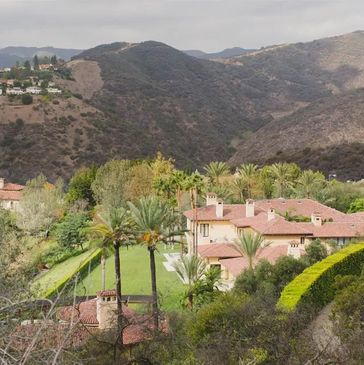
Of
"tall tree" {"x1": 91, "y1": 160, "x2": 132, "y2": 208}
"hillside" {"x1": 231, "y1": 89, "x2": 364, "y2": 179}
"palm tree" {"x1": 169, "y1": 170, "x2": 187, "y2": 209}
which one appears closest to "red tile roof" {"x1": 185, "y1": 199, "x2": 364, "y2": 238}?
"palm tree" {"x1": 169, "y1": 170, "x2": 187, "y2": 209}

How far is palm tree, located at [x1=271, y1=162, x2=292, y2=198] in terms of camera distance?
198ft

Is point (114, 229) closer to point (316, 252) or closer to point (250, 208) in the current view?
point (316, 252)

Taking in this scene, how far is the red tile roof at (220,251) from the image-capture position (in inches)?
1505

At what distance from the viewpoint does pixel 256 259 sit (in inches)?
1342

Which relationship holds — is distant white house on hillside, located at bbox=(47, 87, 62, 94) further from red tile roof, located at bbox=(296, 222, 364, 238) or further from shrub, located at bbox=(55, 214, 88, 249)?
red tile roof, located at bbox=(296, 222, 364, 238)

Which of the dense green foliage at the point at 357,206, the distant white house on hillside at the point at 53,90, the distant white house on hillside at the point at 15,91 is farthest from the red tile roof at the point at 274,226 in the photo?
the distant white house on hillside at the point at 53,90

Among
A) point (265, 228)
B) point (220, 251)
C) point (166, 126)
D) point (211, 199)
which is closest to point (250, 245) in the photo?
point (265, 228)

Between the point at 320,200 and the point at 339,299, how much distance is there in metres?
32.1

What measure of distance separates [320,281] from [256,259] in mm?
8148

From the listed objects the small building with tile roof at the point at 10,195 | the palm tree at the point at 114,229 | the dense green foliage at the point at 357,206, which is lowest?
the small building with tile roof at the point at 10,195

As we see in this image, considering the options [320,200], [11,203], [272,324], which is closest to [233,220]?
[320,200]

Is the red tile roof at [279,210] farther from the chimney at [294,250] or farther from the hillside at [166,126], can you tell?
the hillside at [166,126]

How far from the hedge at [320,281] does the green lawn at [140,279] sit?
8172 millimetres

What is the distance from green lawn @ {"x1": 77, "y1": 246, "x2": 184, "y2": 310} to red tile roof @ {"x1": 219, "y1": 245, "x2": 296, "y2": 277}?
9.58 feet
